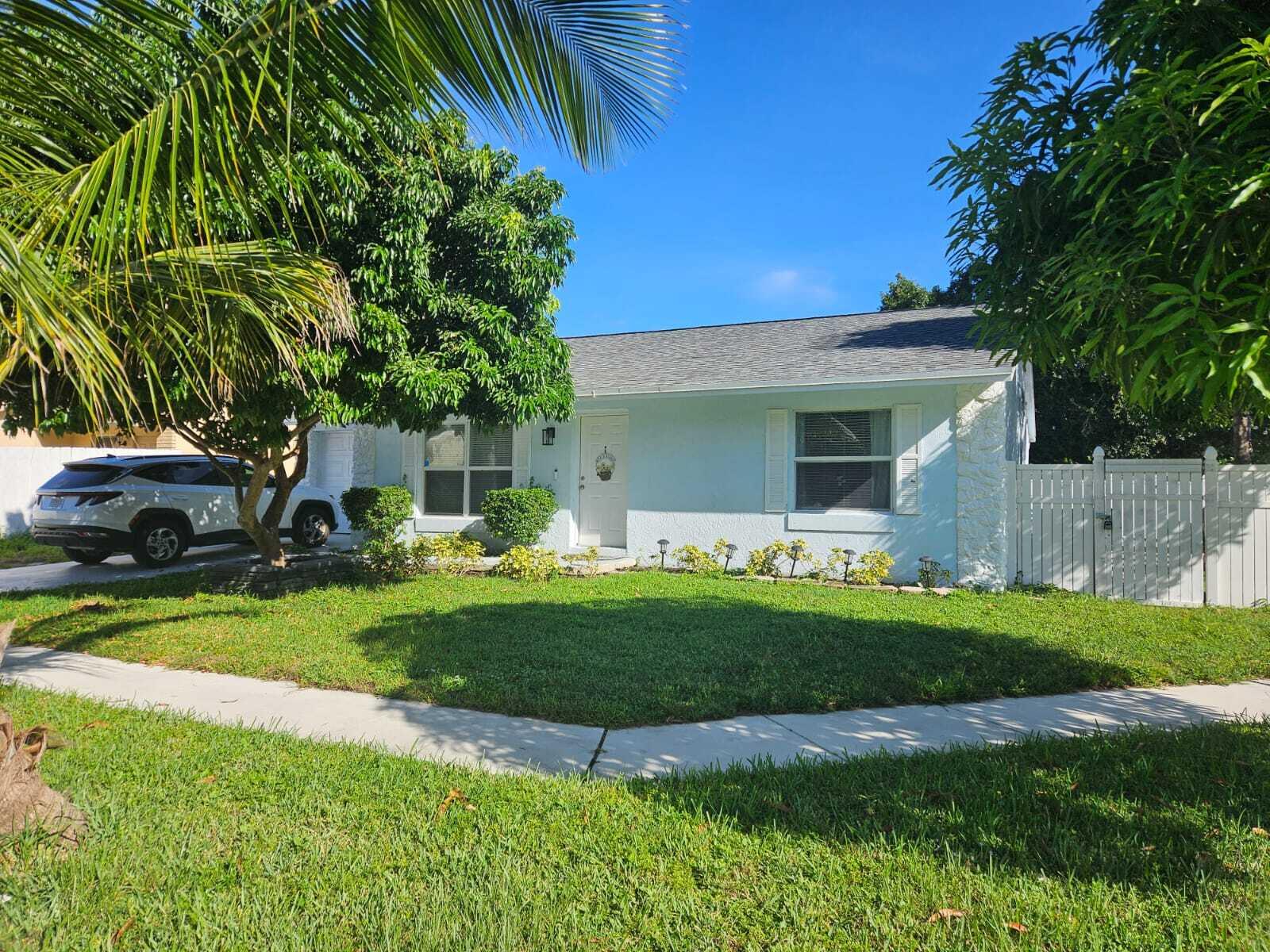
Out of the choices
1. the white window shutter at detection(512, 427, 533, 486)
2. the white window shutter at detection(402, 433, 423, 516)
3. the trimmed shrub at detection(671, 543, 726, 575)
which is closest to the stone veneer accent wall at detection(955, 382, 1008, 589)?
the trimmed shrub at detection(671, 543, 726, 575)

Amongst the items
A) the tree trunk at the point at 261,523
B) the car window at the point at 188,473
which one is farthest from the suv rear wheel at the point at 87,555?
the tree trunk at the point at 261,523

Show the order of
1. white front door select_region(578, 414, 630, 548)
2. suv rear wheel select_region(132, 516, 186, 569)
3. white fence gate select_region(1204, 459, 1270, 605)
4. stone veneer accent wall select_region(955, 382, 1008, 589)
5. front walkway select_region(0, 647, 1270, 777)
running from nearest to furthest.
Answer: front walkway select_region(0, 647, 1270, 777) < white fence gate select_region(1204, 459, 1270, 605) < stone veneer accent wall select_region(955, 382, 1008, 589) < suv rear wheel select_region(132, 516, 186, 569) < white front door select_region(578, 414, 630, 548)

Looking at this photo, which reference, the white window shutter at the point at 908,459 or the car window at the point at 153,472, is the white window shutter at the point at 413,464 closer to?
the car window at the point at 153,472

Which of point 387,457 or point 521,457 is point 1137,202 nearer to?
point 521,457

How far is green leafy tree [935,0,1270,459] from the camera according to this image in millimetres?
2688

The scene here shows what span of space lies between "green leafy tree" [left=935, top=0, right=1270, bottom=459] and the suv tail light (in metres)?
12.1

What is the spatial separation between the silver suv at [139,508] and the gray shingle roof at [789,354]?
6.27 metres

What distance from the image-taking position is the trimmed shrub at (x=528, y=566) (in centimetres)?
1077

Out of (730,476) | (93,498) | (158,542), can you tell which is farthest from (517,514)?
(93,498)

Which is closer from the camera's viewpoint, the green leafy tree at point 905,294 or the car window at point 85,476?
the car window at point 85,476

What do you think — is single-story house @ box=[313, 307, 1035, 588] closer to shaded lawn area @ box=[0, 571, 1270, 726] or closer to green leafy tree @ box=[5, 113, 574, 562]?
shaded lawn area @ box=[0, 571, 1270, 726]

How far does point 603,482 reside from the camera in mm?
13086

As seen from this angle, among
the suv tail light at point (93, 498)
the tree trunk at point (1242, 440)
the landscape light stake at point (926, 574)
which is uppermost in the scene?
the tree trunk at point (1242, 440)

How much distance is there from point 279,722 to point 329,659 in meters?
1.43
